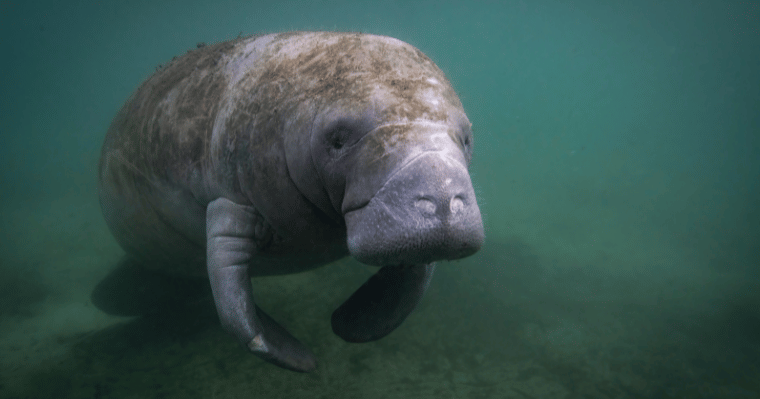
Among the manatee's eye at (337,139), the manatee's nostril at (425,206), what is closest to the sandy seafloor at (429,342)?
the manatee's eye at (337,139)

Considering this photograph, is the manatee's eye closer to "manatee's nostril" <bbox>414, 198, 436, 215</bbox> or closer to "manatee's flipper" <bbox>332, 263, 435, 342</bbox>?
"manatee's nostril" <bbox>414, 198, 436, 215</bbox>

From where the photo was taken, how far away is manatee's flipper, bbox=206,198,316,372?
5.81 ft

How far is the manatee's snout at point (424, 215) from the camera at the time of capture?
1.12 m

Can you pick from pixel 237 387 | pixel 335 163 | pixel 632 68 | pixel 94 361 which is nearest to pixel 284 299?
pixel 237 387

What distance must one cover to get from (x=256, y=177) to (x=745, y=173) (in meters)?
50.3

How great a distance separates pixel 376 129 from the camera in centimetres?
132

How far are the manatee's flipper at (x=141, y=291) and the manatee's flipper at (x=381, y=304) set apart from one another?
7.29 feet

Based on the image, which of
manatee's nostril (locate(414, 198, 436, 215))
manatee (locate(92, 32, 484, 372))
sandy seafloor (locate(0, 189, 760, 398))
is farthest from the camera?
sandy seafloor (locate(0, 189, 760, 398))

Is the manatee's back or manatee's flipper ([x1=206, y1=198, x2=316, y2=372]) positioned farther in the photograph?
the manatee's back

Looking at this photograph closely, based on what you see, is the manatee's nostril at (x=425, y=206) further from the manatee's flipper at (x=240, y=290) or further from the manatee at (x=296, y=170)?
the manatee's flipper at (x=240, y=290)

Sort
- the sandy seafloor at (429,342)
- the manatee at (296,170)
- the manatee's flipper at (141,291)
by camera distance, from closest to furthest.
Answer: the manatee at (296,170) < the sandy seafloor at (429,342) < the manatee's flipper at (141,291)

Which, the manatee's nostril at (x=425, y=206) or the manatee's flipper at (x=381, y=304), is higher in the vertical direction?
the manatee's nostril at (x=425, y=206)

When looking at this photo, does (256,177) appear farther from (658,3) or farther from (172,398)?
(658,3)

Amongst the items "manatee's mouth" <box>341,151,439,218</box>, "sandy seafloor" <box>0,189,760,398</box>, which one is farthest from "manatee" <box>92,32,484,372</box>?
"sandy seafloor" <box>0,189,760,398</box>
